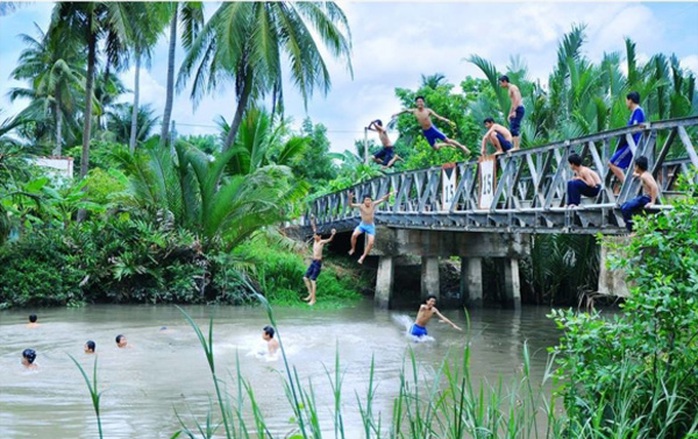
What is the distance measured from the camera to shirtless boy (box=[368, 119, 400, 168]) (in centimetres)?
1708

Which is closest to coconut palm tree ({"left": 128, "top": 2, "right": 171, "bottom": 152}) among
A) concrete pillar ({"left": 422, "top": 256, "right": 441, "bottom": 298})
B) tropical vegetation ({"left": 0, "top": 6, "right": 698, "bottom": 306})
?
tropical vegetation ({"left": 0, "top": 6, "right": 698, "bottom": 306})

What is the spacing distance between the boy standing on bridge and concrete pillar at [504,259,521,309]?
417 inches

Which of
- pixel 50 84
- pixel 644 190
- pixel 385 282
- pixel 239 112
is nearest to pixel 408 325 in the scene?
pixel 385 282

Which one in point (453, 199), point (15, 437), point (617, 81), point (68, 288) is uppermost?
point (617, 81)

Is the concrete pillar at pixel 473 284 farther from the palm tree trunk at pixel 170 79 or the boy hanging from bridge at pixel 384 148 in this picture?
the palm tree trunk at pixel 170 79

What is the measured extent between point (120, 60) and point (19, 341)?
12.0 m

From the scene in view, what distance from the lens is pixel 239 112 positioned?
26.5m

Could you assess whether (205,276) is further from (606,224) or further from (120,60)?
(606,224)

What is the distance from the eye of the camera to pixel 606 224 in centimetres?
1052

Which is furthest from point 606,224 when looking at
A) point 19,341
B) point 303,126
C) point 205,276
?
point 303,126

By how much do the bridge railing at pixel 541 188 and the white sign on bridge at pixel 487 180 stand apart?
10 centimetres

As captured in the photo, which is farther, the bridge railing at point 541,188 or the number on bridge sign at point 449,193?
the number on bridge sign at point 449,193

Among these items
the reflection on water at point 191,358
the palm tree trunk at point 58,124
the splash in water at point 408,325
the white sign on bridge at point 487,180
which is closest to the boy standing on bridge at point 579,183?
the reflection on water at point 191,358

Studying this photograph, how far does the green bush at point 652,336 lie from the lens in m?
5.33
